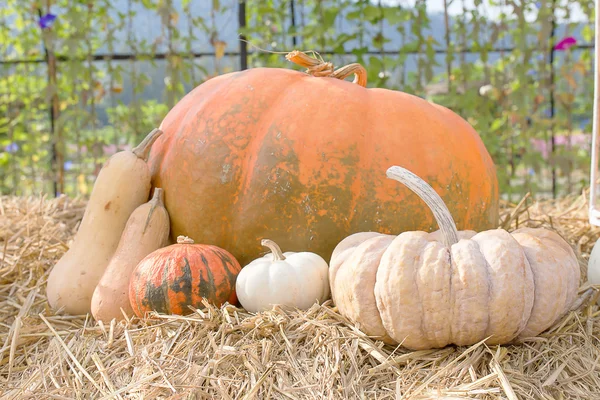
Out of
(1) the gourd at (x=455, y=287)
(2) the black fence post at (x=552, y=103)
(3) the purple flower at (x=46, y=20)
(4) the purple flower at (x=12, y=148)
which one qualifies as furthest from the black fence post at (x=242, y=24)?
(1) the gourd at (x=455, y=287)

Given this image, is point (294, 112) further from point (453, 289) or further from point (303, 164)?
point (453, 289)

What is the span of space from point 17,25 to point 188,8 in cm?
157

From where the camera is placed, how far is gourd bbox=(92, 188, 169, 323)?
7.24 feet

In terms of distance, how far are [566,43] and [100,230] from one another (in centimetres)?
394

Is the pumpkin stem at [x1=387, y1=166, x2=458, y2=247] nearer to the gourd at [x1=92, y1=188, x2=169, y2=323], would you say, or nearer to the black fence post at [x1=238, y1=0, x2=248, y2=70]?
the gourd at [x1=92, y1=188, x2=169, y2=323]

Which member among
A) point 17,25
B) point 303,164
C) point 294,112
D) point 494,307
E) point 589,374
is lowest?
point 589,374

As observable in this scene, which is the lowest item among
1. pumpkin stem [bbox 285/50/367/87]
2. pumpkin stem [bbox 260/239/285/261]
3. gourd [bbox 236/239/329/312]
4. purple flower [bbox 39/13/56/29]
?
gourd [bbox 236/239/329/312]

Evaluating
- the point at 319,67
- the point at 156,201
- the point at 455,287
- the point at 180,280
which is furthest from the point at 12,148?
the point at 455,287

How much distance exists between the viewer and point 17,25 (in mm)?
5449

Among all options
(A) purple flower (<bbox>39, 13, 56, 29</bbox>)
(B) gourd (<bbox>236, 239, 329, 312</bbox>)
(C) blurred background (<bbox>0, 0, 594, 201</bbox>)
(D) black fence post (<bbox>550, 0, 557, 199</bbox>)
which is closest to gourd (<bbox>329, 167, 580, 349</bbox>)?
(B) gourd (<bbox>236, 239, 329, 312</bbox>)

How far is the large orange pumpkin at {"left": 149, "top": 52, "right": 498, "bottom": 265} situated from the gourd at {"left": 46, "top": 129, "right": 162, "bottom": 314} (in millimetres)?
109

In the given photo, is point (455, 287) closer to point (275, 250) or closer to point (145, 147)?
point (275, 250)

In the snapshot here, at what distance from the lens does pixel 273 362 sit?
1.75 metres

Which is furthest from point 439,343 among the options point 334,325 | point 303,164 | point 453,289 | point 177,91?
point 177,91
